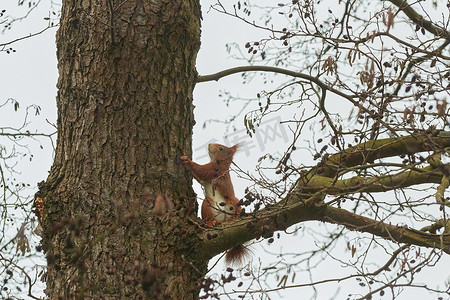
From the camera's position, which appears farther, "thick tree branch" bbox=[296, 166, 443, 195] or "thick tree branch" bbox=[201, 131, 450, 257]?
"thick tree branch" bbox=[201, 131, 450, 257]

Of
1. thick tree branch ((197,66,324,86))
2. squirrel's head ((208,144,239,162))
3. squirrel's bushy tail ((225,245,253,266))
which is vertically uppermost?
squirrel's head ((208,144,239,162))

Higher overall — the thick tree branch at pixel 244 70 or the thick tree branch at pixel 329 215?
the thick tree branch at pixel 244 70

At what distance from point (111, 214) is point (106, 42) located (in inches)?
36.9

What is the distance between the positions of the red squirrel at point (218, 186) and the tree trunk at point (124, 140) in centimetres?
23

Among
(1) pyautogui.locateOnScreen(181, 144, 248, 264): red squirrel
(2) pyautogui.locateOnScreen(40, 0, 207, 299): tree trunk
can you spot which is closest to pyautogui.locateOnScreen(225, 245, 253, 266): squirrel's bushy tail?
(1) pyautogui.locateOnScreen(181, 144, 248, 264): red squirrel

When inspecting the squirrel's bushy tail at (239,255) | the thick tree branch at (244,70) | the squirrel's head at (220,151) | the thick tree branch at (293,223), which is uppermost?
the squirrel's head at (220,151)

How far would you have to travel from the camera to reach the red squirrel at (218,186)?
3.69 m

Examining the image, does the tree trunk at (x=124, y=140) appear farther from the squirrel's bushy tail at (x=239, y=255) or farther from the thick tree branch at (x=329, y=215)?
the squirrel's bushy tail at (x=239, y=255)

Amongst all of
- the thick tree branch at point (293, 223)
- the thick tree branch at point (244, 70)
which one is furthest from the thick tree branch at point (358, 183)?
the thick tree branch at point (244, 70)

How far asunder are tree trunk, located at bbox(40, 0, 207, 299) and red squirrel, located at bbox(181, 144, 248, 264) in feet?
0.76

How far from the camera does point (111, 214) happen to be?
3160mm

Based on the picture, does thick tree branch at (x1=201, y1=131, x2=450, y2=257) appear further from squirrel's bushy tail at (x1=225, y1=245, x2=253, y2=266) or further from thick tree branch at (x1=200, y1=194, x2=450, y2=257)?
squirrel's bushy tail at (x1=225, y1=245, x2=253, y2=266)

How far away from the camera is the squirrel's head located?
187 inches

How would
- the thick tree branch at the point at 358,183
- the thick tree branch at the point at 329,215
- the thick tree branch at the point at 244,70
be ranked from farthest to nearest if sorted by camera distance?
1. the thick tree branch at the point at 244,70
2. the thick tree branch at the point at 329,215
3. the thick tree branch at the point at 358,183
